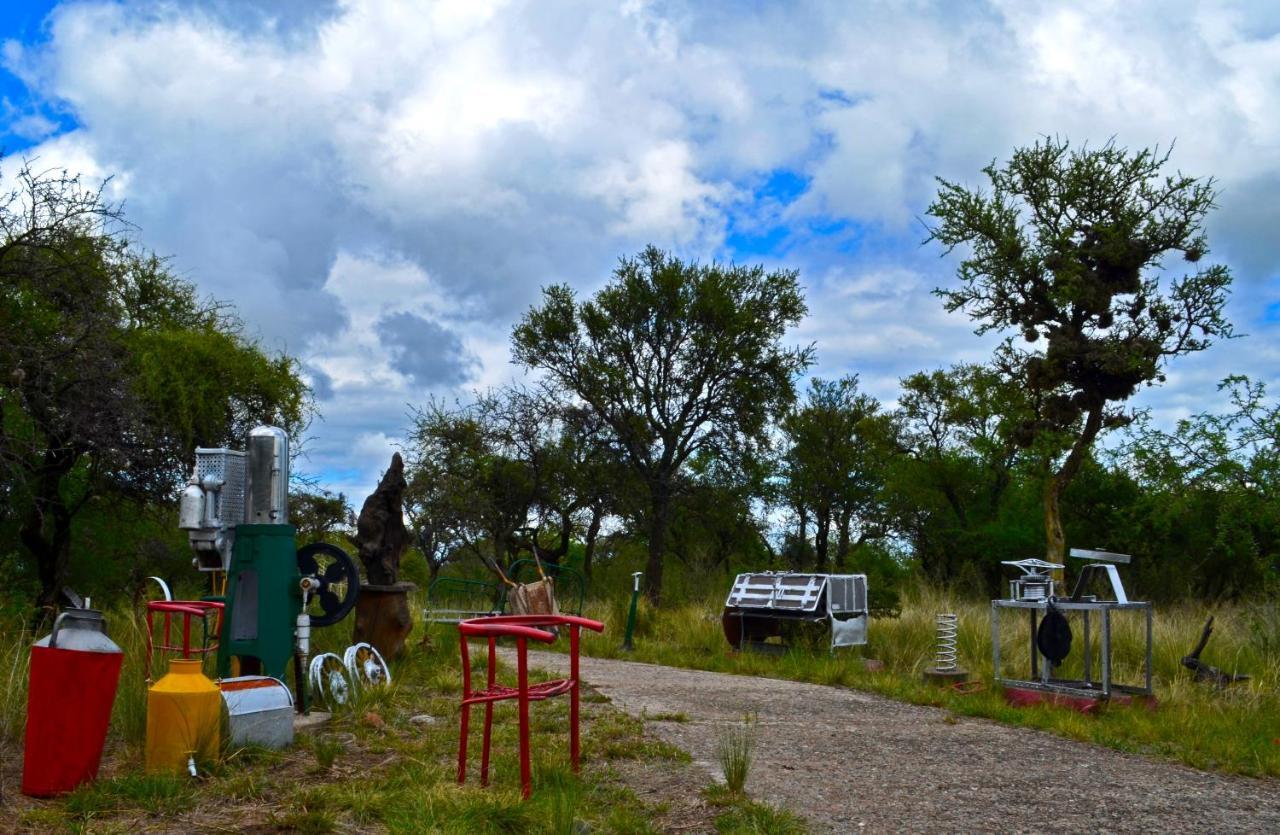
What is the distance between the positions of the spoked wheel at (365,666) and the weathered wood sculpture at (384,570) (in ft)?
1.66

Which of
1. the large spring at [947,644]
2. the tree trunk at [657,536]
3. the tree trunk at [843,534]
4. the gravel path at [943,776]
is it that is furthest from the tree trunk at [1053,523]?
the tree trunk at [843,534]

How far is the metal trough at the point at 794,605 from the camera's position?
40.6 ft

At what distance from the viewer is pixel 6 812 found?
4.71 metres

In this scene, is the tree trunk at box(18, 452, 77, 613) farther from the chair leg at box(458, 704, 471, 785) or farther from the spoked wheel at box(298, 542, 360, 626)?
the chair leg at box(458, 704, 471, 785)

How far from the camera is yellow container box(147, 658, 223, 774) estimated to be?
17.5 feet

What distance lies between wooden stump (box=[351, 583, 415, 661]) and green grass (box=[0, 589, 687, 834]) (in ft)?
4.32

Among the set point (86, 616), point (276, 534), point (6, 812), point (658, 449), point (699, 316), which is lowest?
point (6, 812)

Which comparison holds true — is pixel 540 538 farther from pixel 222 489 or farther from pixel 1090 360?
pixel 222 489

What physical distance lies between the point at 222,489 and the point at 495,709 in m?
2.24

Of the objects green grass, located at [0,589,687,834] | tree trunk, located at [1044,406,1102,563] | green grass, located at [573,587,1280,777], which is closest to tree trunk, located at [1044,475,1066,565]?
tree trunk, located at [1044,406,1102,563]

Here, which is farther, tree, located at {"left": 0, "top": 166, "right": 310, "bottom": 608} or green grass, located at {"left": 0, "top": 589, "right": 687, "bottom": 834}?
tree, located at {"left": 0, "top": 166, "right": 310, "bottom": 608}

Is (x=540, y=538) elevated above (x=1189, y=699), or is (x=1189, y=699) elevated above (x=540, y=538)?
(x=540, y=538)

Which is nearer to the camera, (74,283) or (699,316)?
(74,283)

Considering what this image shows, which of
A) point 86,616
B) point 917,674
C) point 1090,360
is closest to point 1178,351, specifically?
point 1090,360
